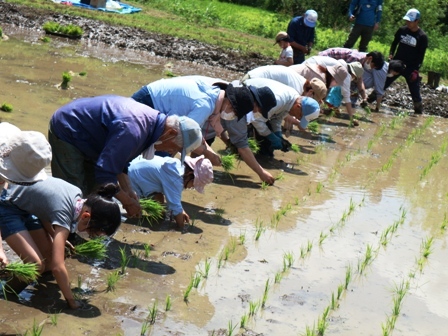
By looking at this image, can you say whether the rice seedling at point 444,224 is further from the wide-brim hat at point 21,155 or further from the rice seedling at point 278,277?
the wide-brim hat at point 21,155

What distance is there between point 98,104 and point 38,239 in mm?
984

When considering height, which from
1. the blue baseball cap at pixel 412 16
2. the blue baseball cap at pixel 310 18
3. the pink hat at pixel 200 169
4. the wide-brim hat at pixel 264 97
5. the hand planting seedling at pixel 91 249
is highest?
the blue baseball cap at pixel 412 16

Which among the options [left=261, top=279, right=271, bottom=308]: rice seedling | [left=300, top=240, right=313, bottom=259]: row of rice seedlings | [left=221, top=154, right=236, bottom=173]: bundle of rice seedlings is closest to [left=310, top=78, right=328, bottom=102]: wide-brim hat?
[left=221, top=154, right=236, bottom=173]: bundle of rice seedlings

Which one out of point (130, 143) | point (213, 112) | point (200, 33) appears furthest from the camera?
point (200, 33)

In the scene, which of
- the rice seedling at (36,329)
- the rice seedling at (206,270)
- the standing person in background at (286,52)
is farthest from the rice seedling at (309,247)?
the standing person in background at (286,52)

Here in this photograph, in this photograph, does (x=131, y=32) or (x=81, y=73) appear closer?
(x=81, y=73)

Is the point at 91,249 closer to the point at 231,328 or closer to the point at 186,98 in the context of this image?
the point at 231,328

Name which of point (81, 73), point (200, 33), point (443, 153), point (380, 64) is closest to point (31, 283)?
point (81, 73)

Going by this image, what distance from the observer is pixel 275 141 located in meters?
8.79

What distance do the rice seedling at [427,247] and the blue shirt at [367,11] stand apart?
877 centimetres

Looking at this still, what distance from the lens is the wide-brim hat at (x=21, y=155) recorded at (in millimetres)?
4234

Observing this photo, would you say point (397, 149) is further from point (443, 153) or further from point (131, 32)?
point (131, 32)

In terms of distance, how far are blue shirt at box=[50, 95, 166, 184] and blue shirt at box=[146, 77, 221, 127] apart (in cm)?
125

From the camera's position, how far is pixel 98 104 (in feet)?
17.1
